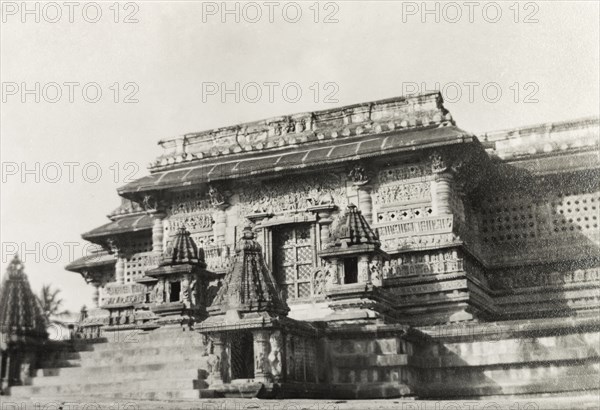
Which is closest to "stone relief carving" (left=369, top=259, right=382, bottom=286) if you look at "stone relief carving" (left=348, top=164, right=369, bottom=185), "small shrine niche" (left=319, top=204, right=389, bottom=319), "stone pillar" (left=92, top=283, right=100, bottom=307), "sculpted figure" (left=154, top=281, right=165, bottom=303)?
"small shrine niche" (left=319, top=204, right=389, bottom=319)

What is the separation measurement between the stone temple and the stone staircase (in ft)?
0.17

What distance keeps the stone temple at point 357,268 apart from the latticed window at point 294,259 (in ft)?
0.20

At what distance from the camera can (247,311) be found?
15.9 meters

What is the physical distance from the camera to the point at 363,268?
19.6 metres

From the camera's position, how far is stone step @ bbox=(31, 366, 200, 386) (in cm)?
1644

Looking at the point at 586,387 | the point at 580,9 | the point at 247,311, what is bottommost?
the point at 586,387

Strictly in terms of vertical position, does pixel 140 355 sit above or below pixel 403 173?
below

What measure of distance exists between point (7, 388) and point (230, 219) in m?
9.04

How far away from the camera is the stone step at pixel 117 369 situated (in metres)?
16.9

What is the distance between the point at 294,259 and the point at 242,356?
760cm

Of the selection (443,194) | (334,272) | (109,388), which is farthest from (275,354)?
(443,194)

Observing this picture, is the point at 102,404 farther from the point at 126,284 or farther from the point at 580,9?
the point at 126,284

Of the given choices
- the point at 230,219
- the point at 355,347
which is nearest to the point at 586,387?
the point at 355,347

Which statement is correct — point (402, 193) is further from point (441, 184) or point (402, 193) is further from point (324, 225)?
point (324, 225)
